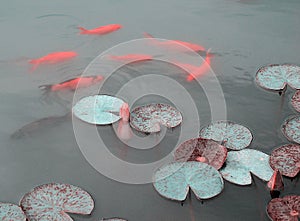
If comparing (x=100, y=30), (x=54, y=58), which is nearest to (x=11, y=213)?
(x=54, y=58)

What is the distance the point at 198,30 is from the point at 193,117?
24.3 inches

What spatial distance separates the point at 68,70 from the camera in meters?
1.83

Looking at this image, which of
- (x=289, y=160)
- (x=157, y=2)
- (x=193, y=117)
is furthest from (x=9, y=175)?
(x=157, y=2)

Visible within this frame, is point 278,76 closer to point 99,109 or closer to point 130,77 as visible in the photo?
point 130,77

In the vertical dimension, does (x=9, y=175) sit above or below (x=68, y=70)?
below

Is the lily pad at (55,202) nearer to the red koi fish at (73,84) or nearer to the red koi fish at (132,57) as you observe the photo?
the red koi fish at (73,84)

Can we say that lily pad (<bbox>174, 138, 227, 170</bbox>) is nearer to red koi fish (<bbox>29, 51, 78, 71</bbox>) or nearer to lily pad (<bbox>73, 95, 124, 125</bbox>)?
lily pad (<bbox>73, 95, 124, 125</bbox>)

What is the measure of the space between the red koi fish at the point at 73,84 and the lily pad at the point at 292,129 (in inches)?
27.8

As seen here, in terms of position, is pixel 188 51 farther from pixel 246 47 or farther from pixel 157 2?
pixel 157 2

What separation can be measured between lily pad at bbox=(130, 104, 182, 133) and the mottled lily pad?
0.44m

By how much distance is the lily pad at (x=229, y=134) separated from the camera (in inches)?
58.6

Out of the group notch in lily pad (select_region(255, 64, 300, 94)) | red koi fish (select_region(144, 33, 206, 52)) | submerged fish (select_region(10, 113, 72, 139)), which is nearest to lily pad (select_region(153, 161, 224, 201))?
submerged fish (select_region(10, 113, 72, 139))

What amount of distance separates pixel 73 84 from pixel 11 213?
2.12ft

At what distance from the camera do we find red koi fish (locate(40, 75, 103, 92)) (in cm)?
174
